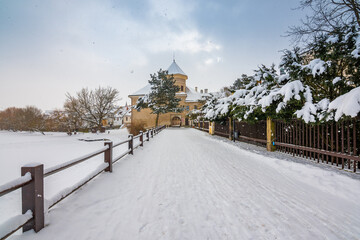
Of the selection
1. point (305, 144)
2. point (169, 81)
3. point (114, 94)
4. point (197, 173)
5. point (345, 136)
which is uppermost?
point (169, 81)

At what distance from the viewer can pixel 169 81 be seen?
1277 inches

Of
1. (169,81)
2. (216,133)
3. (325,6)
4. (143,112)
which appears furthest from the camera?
(143,112)

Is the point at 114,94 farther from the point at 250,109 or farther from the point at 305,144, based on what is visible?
the point at 305,144

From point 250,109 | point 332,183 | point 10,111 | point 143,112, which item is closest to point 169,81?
point 143,112

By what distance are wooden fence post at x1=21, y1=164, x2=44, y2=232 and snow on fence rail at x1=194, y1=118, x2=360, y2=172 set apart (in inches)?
273

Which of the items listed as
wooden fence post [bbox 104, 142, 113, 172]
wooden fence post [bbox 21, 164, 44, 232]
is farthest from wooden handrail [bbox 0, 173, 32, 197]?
wooden fence post [bbox 104, 142, 113, 172]

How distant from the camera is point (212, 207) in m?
2.89

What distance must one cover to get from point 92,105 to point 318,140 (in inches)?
1183

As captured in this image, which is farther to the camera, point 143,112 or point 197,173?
point 143,112

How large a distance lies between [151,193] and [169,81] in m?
30.5

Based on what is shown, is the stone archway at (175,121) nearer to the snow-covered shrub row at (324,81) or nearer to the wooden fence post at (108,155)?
the snow-covered shrub row at (324,81)

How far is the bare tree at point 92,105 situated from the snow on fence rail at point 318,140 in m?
25.6

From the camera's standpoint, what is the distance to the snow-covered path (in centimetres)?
225

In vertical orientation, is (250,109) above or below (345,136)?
above
